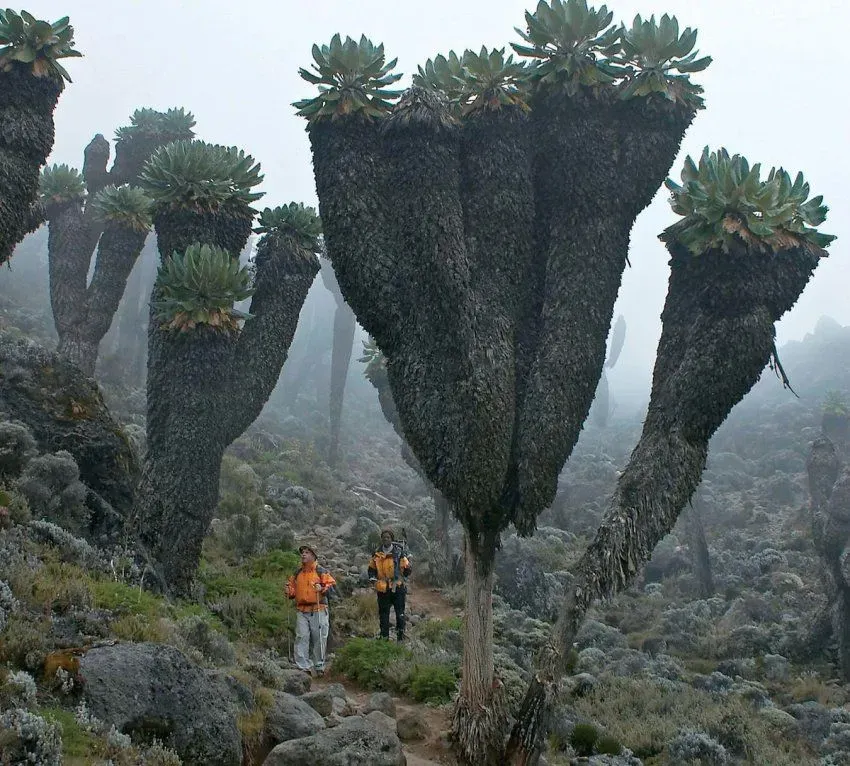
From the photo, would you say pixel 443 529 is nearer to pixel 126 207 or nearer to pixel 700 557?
pixel 700 557

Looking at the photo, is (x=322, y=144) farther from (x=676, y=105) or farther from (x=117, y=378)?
(x=117, y=378)

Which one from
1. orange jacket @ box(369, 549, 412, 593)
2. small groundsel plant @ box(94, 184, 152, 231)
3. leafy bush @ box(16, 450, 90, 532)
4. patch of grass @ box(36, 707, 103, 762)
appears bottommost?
patch of grass @ box(36, 707, 103, 762)

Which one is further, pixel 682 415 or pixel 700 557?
pixel 700 557

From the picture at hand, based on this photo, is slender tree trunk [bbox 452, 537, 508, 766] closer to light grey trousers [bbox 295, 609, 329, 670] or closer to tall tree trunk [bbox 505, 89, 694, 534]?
tall tree trunk [bbox 505, 89, 694, 534]

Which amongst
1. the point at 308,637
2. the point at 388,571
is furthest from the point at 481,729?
the point at 388,571

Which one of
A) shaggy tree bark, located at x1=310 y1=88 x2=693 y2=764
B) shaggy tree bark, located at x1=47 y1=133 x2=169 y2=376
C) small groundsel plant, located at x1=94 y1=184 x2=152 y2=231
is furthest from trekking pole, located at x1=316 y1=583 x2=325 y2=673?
small groundsel plant, located at x1=94 y1=184 x2=152 y2=231

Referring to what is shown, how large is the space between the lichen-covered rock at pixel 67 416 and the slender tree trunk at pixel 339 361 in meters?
21.1

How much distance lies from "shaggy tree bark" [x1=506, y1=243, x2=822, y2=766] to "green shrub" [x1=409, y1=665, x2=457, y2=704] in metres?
2.07

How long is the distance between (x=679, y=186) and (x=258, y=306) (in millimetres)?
7129

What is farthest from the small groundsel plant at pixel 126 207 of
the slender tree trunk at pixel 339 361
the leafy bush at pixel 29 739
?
the slender tree trunk at pixel 339 361

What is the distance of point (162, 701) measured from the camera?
5.13m

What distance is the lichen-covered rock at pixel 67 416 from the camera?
11247mm

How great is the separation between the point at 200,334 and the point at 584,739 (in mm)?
7918

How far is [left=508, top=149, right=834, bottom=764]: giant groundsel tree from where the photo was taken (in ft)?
23.8
